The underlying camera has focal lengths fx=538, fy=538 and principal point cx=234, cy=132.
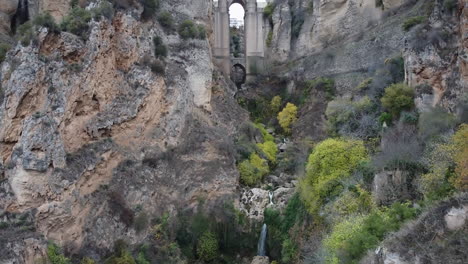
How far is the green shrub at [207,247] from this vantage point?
1097 inches

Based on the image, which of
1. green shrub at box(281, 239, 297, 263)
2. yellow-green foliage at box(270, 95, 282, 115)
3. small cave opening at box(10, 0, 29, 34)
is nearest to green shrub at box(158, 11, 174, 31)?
small cave opening at box(10, 0, 29, 34)

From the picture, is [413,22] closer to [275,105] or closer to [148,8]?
[275,105]

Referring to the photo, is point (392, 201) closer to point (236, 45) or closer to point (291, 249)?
point (291, 249)

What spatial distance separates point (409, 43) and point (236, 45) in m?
29.1

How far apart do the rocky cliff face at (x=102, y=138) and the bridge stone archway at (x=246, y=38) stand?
992 centimetres

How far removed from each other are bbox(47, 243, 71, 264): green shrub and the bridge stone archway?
79.5 feet

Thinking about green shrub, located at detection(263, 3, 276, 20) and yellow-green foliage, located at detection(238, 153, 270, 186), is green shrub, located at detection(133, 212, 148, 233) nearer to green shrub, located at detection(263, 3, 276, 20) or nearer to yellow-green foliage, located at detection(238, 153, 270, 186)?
yellow-green foliage, located at detection(238, 153, 270, 186)

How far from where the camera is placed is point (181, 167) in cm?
3003

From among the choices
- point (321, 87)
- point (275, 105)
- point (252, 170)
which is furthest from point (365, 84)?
point (275, 105)

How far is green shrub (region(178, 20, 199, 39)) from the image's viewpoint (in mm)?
34531

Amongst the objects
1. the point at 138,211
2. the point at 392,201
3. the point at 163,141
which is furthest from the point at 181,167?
the point at 392,201

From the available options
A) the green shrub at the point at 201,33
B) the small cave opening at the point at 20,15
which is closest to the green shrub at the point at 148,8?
the green shrub at the point at 201,33

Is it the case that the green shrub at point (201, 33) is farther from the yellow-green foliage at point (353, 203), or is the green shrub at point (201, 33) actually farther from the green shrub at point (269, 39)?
the yellow-green foliage at point (353, 203)

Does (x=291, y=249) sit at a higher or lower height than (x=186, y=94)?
lower
